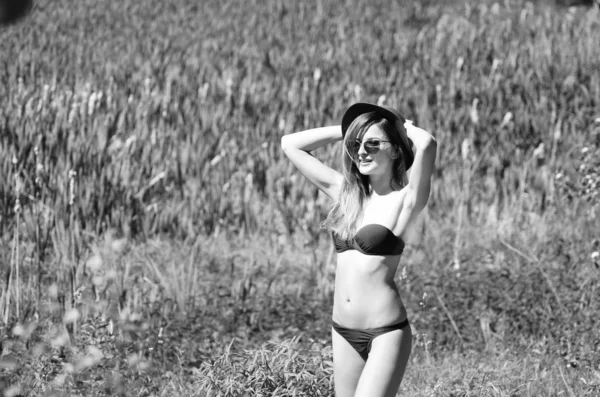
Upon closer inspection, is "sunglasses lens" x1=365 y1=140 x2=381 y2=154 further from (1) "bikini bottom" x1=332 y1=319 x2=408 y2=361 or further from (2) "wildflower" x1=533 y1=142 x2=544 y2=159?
(2) "wildflower" x1=533 y1=142 x2=544 y2=159

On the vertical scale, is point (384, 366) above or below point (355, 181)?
below

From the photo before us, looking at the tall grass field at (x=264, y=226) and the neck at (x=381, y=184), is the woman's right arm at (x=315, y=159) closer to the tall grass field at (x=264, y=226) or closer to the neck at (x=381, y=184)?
the neck at (x=381, y=184)

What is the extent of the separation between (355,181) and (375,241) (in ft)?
0.85

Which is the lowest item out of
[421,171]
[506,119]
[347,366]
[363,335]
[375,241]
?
[506,119]

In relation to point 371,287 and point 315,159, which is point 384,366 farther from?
point 315,159

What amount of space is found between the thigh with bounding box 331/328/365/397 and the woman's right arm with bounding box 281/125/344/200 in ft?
1.66

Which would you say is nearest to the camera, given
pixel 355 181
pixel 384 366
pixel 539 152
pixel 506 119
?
pixel 384 366

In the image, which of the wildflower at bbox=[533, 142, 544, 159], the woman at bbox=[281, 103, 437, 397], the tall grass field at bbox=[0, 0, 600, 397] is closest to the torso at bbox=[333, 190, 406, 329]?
the woman at bbox=[281, 103, 437, 397]

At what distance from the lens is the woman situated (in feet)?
7.80

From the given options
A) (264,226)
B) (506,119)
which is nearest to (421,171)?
(264,226)

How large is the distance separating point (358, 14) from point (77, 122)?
6753mm

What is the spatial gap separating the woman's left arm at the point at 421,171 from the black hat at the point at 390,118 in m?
0.07

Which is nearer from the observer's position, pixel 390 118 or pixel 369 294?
pixel 369 294

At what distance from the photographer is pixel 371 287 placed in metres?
2.42
